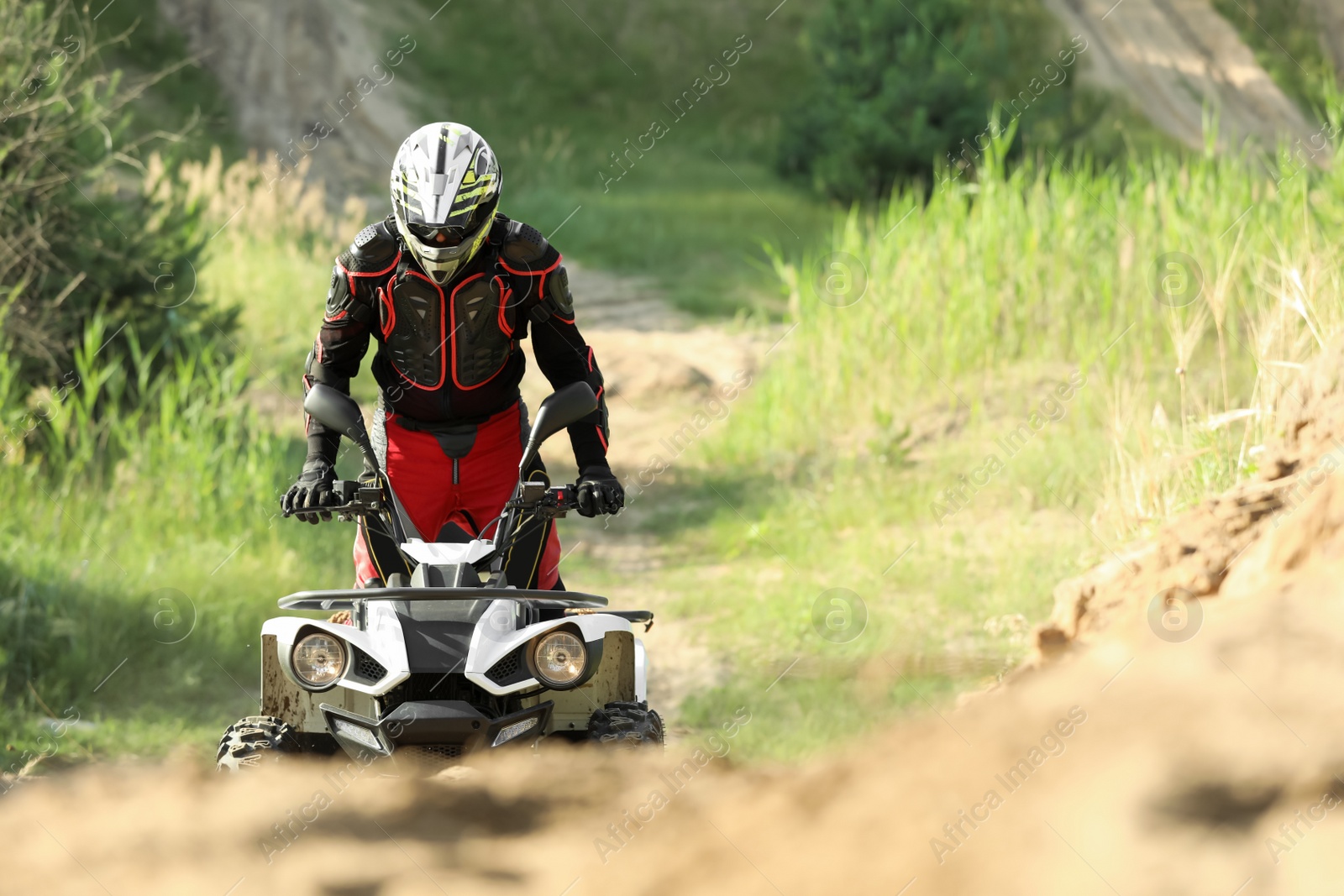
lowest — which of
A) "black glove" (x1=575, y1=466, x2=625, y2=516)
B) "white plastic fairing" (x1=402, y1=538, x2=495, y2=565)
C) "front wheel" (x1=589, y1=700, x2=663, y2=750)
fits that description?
"front wheel" (x1=589, y1=700, x2=663, y2=750)

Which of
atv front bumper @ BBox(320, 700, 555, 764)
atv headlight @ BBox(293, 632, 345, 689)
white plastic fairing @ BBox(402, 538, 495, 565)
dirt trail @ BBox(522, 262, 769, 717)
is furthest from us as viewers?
dirt trail @ BBox(522, 262, 769, 717)

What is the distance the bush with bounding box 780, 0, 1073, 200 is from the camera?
20016 mm

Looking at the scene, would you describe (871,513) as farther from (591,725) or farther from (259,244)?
(259,244)

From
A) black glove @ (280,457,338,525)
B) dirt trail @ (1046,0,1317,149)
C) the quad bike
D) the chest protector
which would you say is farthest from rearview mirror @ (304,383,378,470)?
dirt trail @ (1046,0,1317,149)

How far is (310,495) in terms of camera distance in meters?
3.59

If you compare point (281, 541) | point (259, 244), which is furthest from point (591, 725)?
point (259, 244)

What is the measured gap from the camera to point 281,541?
24.3 ft

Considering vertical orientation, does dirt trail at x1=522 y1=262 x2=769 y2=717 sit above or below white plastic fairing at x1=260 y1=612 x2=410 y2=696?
below

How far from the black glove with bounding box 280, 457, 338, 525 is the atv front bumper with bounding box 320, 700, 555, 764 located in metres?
0.60

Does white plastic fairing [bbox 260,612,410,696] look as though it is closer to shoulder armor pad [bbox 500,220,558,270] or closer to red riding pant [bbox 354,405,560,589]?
red riding pant [bbox 354,405,560,589]

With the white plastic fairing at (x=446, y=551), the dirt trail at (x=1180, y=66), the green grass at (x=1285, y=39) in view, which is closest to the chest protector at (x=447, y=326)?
the white plastic fairing at (x=446, y=551)

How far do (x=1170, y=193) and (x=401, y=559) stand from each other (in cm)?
717

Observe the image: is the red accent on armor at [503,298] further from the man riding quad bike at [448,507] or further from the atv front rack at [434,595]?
the atv front rack at [434,595]

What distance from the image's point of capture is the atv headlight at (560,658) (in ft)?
10.8
